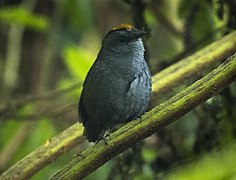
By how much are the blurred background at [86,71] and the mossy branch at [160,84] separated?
0.13m

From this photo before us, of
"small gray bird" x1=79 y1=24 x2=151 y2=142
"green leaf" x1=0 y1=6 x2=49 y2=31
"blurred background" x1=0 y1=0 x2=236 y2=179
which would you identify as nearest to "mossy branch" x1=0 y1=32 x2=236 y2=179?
"blurred background" x1=0 y1=0 x2=236 y2=179

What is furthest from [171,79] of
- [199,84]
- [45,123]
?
[45,123]

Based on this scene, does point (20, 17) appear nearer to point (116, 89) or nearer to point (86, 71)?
point (86, 71)

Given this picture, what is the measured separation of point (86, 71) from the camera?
3.70 metres

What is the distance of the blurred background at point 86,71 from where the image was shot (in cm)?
303

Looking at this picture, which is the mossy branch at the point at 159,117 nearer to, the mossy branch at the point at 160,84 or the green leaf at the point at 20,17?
the mossy branch at the point at 160,84

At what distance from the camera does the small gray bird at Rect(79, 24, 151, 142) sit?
2408mm

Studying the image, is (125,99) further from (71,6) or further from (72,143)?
(71,6)

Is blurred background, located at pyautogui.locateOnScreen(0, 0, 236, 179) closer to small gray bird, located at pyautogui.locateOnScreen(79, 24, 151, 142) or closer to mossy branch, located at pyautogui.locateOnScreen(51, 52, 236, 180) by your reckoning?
small gray bird, located at pyautogui.locateOnScreen(79, 24, 151, 142)

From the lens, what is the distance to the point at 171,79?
285cm

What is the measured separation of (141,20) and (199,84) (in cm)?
114

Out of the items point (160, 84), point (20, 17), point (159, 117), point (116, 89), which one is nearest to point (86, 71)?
point (20, 17)

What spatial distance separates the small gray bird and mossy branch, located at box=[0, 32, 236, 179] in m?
0.27

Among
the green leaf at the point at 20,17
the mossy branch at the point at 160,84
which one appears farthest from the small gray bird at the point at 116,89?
the green leaf at the point at 20,17
